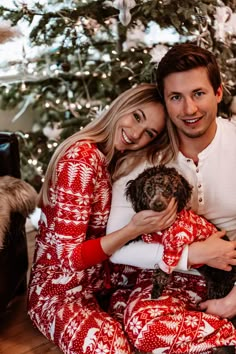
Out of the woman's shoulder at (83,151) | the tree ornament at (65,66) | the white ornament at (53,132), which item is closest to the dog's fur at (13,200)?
the woman's shoulder at (83,151)

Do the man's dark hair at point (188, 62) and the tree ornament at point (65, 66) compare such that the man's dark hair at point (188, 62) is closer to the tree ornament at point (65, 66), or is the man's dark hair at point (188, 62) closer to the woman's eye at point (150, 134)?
the woman's eye at point (150, 134)

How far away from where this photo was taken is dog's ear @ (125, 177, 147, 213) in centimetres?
176

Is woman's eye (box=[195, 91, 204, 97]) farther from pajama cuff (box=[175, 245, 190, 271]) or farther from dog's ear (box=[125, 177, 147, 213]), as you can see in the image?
pajama cuff (box=[175, 245, 190, 271])

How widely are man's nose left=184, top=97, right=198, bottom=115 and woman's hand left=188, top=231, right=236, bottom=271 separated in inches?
17.8

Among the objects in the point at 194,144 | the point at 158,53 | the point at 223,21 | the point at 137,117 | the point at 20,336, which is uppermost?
the point at 223,21

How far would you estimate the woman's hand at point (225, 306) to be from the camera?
1866mm

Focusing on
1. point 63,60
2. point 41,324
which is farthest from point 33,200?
point 63,60

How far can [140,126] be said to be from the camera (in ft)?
6.29

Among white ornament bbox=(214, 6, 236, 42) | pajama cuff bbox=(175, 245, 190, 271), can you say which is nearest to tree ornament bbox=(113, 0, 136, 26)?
white ornament bbox=(214, 6, 236, 42)

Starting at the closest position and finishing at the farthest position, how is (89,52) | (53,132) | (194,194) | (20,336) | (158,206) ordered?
1. (158,206)
2. (194,194)
3. (20,336)
4. (53,132)
5. (89,52)

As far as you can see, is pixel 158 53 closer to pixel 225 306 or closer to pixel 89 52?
pixel 89 52

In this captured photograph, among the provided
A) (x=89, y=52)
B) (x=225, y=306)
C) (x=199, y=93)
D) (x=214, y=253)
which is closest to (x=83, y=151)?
(x=199, y=93)

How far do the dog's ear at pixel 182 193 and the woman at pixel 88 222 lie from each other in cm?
3

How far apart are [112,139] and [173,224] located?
0.41m
